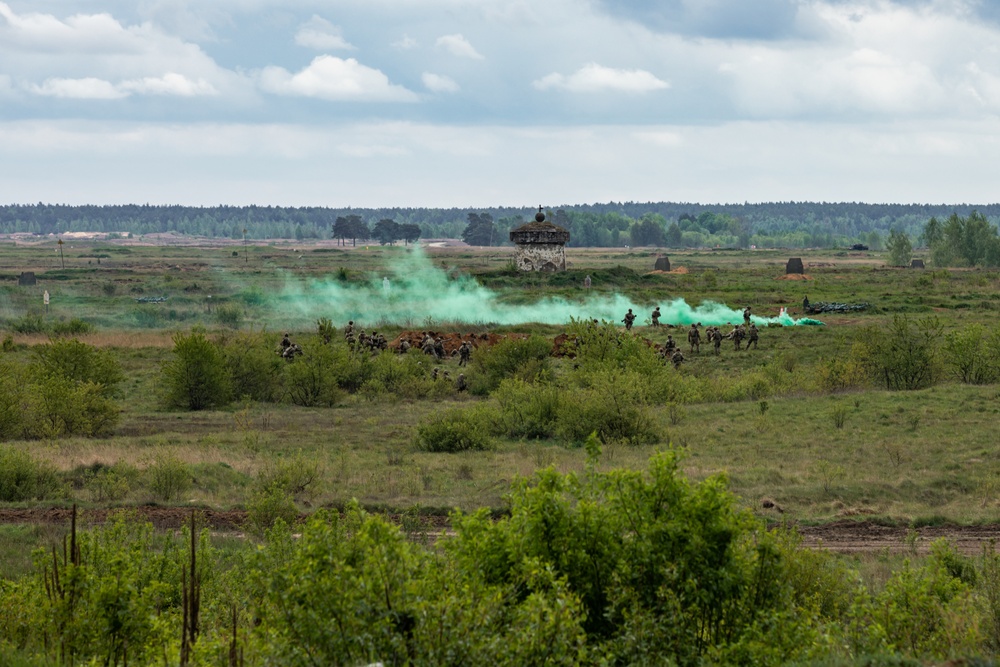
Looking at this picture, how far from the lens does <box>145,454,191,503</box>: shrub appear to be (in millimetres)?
20938

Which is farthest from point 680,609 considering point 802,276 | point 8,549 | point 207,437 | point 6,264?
point 6,264

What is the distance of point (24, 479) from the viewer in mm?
21250

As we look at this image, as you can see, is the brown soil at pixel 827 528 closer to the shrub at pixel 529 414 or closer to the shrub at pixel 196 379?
the shrub at pixel 529 414

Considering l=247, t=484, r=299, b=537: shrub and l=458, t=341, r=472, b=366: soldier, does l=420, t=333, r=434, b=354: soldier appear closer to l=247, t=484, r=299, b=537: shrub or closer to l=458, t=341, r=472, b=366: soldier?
l=458, t=341, r=472, b=366: soldier

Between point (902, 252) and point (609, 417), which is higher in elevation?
point (902, 252)

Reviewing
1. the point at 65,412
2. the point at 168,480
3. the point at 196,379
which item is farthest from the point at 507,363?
the point at 168,480

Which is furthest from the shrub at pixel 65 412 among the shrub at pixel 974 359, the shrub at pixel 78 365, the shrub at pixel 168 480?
the shrub at pixel 974 359

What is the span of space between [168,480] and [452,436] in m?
7.31

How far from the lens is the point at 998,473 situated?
2206 centimetres

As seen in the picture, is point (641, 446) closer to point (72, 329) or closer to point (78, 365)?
point (78, 365)

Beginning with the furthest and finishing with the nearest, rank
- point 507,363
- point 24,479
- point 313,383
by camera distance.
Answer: point 507,363, point 313,383, point 24,479

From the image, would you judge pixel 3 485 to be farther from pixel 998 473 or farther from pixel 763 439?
pixel 998 473

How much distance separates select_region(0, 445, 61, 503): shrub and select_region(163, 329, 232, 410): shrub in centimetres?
1098

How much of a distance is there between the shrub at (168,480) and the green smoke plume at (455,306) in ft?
107
